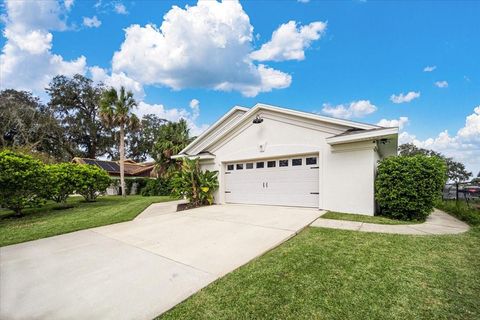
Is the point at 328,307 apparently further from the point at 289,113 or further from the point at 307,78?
the point at 307,78

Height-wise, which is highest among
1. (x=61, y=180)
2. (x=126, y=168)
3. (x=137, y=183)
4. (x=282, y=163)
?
(x=282, y=163)

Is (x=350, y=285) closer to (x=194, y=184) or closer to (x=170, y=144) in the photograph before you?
(x=194, y=184)

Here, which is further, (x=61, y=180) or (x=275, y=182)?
(x=61, y=180)

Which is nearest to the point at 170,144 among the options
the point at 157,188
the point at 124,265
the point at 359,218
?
the point at 157,188

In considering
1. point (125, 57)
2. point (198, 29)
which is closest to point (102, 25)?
point (125, 57)

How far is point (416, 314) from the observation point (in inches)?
93.4

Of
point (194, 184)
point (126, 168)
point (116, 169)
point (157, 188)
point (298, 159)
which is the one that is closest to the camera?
point (298, 159)

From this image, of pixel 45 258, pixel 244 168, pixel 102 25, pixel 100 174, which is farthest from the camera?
pixel 100 174

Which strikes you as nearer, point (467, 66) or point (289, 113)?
point (289, 113)

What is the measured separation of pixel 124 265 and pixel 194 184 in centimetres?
711

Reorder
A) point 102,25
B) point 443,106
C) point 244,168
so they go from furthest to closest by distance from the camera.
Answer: point 443,106 → point 102,25 → point 244,168

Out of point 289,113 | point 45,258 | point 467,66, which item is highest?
point 467,66

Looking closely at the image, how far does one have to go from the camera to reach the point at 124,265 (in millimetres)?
3787

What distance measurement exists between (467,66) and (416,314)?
14.4 metres
